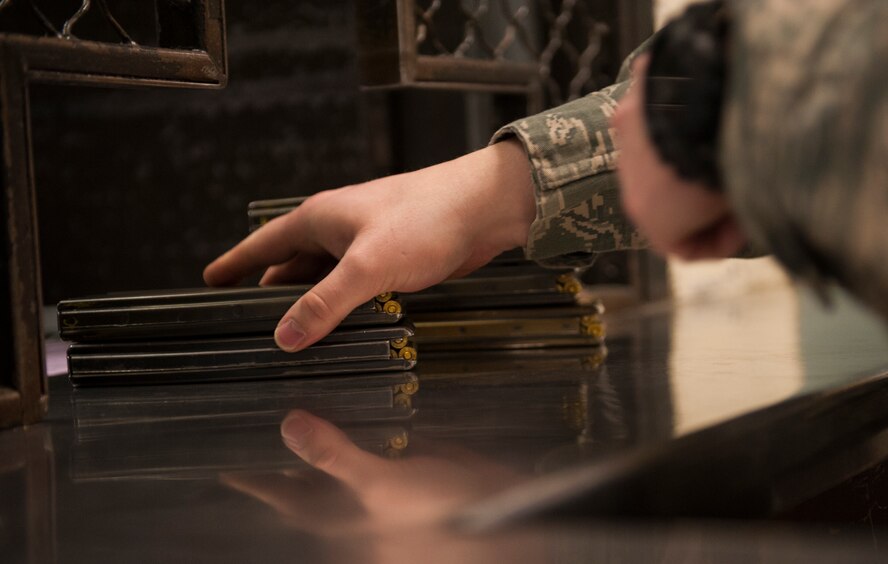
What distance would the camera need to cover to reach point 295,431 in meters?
0.77

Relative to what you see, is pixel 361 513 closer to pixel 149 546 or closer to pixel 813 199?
pixel 149 546

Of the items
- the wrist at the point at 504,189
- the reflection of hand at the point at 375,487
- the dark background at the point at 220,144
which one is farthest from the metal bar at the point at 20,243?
the dark background at the point at 220,144

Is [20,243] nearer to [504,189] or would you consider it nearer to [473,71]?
[504,189]

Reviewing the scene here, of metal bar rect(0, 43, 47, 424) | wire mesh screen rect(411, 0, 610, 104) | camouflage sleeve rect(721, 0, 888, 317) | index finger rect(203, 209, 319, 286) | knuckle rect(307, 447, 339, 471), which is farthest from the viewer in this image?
wire mesh screen rect(411, 0, 610, 104)

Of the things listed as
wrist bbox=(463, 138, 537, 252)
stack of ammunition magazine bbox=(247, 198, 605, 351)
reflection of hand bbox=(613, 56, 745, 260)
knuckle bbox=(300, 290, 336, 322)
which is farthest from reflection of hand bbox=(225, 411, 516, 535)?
stack of ammunition magazine bbox=(247, 198, 605, 351)

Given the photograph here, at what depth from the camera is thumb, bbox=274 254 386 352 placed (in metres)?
0.99

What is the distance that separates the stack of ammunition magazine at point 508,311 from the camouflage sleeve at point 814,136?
70 centimetres

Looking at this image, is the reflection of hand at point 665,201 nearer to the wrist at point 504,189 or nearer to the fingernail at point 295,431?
the fingernail at point 295,431

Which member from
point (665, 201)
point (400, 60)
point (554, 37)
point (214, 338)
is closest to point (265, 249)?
point (214, 338)

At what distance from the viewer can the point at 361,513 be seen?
535 mm

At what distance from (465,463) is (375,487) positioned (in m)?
0.07

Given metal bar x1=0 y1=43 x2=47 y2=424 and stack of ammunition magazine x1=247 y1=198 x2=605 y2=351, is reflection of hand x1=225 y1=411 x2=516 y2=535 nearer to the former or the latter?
metal bar x1=0 y1=43 x2=47 y2=424

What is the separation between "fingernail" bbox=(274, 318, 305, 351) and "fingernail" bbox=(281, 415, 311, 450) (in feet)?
0.57

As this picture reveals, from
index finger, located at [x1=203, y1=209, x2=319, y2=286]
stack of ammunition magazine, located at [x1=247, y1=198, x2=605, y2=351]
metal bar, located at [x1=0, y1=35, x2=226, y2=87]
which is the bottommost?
stack of ammunition magazine, located at [x1=247, y1=198, x2=605, y2=351]
